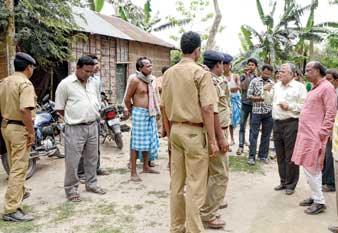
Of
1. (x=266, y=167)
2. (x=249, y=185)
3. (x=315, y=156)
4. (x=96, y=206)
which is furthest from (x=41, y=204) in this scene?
(x=266, y=167)

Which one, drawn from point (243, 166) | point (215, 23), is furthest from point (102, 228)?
point (215, 23)

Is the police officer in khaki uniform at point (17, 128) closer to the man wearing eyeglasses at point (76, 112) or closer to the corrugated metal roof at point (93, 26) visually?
the man wearing eyeglasses at point (76, 112)

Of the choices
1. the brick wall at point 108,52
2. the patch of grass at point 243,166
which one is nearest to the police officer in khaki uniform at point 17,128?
the patch of grass at point 243,166

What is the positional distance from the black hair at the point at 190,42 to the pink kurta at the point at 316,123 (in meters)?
1.62

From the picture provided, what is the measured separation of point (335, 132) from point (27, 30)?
21.1ft

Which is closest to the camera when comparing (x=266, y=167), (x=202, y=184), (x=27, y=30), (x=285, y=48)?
(x=202, y=184)

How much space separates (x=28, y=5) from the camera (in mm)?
7270

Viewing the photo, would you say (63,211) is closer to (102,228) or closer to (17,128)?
(102,228)

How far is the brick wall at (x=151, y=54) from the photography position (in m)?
14.5

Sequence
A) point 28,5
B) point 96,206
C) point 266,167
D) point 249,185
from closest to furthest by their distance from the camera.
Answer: point 96,206 → point 249,185 → point 266,167 → point 28,5

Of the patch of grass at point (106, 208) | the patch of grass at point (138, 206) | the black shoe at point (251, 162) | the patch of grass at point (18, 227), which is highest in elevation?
the black shoe at point (251, 162)

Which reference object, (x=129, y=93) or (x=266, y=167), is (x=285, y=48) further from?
(x=129, y=93)

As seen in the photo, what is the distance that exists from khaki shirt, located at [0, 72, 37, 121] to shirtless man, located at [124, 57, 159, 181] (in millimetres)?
1818

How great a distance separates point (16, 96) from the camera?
3957 millimetres
